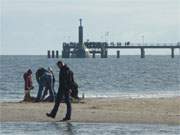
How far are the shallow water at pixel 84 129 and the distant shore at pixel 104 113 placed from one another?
85 centimetres

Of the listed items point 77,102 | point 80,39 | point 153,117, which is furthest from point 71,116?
point 80,39

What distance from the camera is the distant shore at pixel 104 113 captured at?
22062 mm

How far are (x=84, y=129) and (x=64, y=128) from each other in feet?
1.90

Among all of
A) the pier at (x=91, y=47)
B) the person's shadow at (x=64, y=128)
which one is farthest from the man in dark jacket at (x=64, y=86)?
the pier at (x=91, y=47)

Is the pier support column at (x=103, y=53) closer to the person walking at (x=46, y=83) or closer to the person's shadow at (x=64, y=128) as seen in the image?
the person walking at (x=46, y=83)

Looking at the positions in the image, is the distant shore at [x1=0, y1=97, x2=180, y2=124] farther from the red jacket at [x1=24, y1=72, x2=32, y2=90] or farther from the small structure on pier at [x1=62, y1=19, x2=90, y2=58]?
the small structure on pier at [x1=62, y1=19, x2=90, y2=58]

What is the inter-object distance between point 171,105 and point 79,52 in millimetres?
152774

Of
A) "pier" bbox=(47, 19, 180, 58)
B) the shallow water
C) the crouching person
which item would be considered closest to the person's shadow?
the shallow water

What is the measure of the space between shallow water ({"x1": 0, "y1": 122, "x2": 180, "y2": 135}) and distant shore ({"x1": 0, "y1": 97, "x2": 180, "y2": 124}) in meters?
0.85

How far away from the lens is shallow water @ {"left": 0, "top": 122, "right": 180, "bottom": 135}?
1933 cm

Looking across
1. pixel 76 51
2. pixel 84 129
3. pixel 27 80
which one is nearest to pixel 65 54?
pixel 76 51

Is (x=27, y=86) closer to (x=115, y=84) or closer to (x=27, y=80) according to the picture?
Result: (x=27, y=80)

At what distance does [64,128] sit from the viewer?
20.2 meters

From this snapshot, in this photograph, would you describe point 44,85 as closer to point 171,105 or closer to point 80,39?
point 171,105
